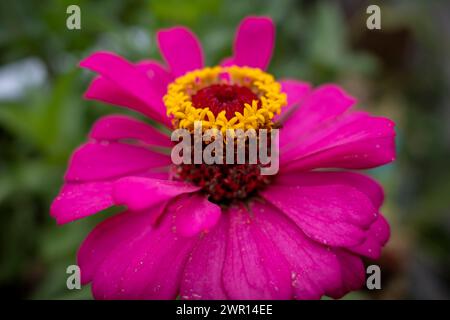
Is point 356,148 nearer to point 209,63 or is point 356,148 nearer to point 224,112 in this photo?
point 224,112

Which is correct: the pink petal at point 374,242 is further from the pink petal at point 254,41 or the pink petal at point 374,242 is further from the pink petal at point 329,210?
the pink petal at point 254,41

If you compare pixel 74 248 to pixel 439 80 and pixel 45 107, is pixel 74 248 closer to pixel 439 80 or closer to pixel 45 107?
pixel 45 107

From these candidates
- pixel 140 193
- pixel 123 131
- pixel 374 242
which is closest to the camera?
pixel 140 193

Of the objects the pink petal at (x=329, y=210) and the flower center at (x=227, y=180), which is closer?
the pink petal at (x=329, y=210)

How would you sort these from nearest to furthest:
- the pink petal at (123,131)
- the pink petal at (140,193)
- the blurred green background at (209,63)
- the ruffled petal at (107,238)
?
the pink petal at (140,193) → the ruffled petal at (107,238) → the pink petal at (123,131) → the blurred green background at (209,63)

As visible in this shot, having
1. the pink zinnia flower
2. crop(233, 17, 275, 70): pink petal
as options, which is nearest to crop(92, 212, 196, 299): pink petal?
the pink zinnia flower

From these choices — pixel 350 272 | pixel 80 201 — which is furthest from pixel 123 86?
pixel 350 272

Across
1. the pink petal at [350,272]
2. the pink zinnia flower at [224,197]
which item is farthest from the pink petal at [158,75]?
the pink petal at [350,272]
